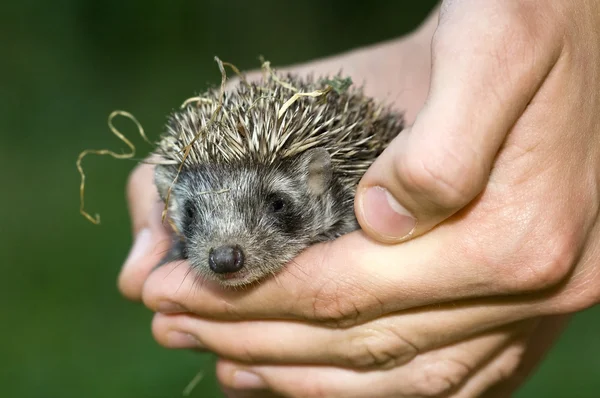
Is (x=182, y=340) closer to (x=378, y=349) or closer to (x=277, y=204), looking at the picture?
(x=277, y=204)

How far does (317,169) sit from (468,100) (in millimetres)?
694

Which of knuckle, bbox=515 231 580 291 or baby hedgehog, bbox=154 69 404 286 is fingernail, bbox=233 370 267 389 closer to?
baby hedgehog, bbox=154 69 404 286

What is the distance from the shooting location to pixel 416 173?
66.6 inches

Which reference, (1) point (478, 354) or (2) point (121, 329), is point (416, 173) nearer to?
(1) point (478, 354)

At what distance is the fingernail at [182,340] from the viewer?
253 cm

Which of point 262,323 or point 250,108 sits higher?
point 250,108

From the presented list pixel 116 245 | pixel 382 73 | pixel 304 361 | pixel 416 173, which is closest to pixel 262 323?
pixel 304 361

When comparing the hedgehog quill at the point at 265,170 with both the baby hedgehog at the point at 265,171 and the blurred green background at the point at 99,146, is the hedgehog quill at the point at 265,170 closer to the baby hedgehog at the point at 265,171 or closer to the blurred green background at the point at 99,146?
the baby hedgehog at the point at 265,171

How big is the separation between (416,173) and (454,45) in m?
0.32

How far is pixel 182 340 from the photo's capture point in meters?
2.55

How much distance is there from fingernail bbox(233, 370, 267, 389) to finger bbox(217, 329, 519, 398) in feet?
0.10

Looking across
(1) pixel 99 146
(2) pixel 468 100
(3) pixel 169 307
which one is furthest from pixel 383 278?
(1) pixel 99 146

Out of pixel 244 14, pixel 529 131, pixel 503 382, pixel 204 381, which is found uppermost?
pixel 244 14

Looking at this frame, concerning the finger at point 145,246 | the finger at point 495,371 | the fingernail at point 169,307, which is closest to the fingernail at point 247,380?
the fingernail at point 169,307
